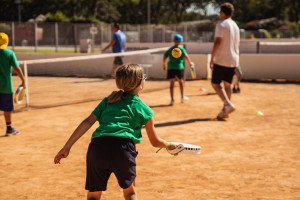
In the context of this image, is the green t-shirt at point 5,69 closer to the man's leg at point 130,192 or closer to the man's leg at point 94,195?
the man's leg at point 94,195

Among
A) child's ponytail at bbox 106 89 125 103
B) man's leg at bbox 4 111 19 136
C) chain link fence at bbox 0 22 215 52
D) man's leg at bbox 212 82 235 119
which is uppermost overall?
chain link fence at bbox 0 22 215 52

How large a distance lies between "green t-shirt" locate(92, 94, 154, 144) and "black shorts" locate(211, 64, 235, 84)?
5.46 meters

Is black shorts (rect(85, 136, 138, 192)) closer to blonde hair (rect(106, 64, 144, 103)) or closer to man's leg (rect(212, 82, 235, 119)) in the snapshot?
blonde hair (rect(106, 64, 144, 103))

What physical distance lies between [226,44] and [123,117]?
5.76m

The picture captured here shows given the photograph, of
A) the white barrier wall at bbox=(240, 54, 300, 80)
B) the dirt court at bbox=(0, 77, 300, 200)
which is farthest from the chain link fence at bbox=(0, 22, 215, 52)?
the dirt court at bbox=(0, 77, 300, 200)

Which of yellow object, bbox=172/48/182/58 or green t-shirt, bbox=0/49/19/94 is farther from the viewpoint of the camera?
yellow object, bbox=172/48/182/58

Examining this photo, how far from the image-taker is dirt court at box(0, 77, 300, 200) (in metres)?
4.57

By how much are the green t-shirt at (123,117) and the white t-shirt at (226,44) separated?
5535 mm

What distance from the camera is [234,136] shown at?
23.5ft

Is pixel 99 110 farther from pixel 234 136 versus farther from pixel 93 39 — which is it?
pixel 93 39

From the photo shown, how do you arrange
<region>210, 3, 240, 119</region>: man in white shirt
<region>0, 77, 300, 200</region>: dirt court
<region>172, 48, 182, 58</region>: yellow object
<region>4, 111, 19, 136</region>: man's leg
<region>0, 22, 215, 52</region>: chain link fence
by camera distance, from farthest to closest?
<region>0, 22, 215, 52</region>: chain link fence
<region>172, 48, 182, 58</region>: yellow object
<region>210, 3, 240, 119</region>: man in white shirt
<region>4, 111, 19, 136</region>: man's leg
<region>0, 77, 300, 200</region>: dirt court

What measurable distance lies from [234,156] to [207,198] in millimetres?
1722

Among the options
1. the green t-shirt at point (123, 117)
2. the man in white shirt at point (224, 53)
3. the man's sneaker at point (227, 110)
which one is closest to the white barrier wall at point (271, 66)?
the man in white shirt at point (224, 53)

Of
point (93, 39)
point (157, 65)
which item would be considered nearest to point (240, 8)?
point (93, 39)
